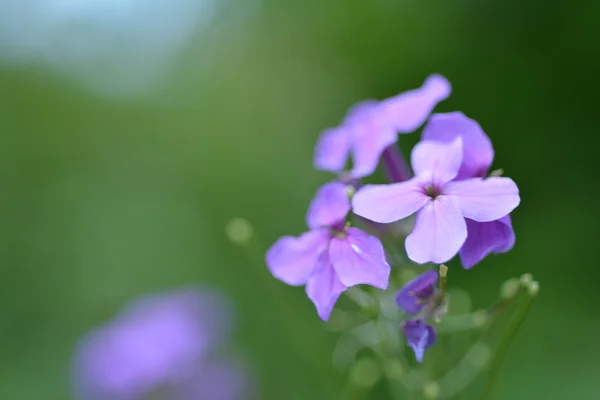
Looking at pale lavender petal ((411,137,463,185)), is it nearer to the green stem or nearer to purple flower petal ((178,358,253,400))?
the green stem

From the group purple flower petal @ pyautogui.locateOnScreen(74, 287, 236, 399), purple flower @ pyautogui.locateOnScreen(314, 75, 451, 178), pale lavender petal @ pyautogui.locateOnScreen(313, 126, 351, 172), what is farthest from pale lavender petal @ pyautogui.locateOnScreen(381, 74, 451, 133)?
purple flower petal @ pyautogui.locateOnScreen(74, 287, 236, 399)

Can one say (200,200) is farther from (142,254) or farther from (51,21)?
(51,21)

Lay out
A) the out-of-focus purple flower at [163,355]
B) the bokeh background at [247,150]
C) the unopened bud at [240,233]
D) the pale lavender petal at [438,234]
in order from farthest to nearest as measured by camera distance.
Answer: the bokeh background at [247,150], the out-of-focus purple flower at [163,355], the unopened bud at [240,233], the pale lavender petal at [438,234]

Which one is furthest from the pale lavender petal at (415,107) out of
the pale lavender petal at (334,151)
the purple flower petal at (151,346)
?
the purple flower petal at (151,346)

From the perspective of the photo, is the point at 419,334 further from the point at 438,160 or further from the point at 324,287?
the point at 438,160

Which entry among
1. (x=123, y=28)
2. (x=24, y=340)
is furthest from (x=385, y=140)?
(x=123, y=28)

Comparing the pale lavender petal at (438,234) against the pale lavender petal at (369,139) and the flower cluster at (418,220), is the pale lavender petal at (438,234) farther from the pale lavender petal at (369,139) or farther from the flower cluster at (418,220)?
the pale lavender petal at (369,139)

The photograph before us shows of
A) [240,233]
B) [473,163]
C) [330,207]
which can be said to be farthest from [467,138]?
[240,233]
